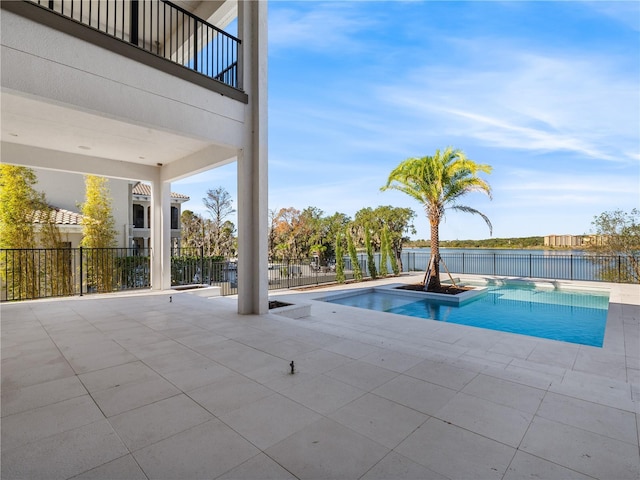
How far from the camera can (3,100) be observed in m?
4.11

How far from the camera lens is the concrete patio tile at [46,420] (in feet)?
6.35

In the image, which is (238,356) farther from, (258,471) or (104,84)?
(104,84)

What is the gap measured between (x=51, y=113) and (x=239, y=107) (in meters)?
2.70

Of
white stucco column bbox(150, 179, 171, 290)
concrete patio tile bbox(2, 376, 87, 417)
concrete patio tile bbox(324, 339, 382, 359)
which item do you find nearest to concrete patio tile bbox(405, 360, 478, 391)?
concrete patio tile bbox(324, 339, 382, 359)

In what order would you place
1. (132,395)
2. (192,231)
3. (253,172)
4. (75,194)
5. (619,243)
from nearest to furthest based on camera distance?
(132,395)
(253,172)
(619,243)
(75,194)
(192,231)

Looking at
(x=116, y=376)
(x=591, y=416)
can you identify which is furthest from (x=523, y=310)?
(x=116, y=376)

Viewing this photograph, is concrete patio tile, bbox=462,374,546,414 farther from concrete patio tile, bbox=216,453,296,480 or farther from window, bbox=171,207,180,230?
window, bbox=171,207,180,230

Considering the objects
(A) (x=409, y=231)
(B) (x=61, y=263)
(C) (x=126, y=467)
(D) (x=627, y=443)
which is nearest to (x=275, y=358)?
(C) (x=126, y=467)

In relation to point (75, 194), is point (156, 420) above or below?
below

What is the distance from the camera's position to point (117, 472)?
5.38 ft

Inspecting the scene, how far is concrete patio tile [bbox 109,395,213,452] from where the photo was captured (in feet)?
6.38

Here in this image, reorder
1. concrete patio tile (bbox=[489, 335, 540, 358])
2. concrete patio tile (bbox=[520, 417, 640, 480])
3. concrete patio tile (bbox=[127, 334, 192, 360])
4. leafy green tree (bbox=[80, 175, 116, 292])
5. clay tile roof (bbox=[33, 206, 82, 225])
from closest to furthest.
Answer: concrete patio tile (bbox=[520, 417, 640, 480]) < concrete patio tile (bbox=[127, 334, 192, 360]) < concrete patio tile (bbox=[489, 335, 540, 358]) < leafy green tree (bbox=[80, 175, 116, 292]) < clay tile roof (bbox=[33, 206, 82, 225])

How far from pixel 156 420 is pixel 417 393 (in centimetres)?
195

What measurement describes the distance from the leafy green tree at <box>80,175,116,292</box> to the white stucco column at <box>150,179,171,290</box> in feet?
4.30
